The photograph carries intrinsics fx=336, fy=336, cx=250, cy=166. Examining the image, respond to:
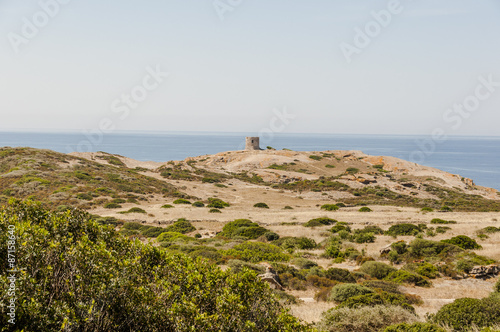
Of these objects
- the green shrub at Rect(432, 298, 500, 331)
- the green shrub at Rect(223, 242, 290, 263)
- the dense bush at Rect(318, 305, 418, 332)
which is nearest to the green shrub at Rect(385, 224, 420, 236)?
the green shrub at Rect(223, 242, 290, 263)

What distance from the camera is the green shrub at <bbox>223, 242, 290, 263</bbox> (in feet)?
71.5

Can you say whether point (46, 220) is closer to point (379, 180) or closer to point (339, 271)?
point (339, 271)

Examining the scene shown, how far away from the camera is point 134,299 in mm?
6199

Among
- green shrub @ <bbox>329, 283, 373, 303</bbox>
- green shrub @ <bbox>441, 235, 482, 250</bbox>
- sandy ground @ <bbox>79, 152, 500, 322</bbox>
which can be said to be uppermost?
green shrub @ <bbox>329, 283, 373, 303</bbox>

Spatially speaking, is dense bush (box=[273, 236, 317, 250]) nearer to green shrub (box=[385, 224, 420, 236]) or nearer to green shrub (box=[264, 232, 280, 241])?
green shrub (box=[264, 232, 280, 241])

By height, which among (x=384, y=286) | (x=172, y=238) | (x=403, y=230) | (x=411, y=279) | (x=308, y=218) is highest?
(x=384, y=286)

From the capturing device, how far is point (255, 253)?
896 inches

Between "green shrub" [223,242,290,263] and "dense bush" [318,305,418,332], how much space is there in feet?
37.0

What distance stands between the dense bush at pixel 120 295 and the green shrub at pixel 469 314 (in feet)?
20.8

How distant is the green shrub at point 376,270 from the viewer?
63.8 ft

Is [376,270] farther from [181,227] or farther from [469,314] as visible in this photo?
[181,227]

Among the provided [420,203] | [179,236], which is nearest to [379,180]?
[420,203]

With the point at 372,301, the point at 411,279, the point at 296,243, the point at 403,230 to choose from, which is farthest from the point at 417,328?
the point at 403,230

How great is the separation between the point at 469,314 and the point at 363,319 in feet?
11.2
